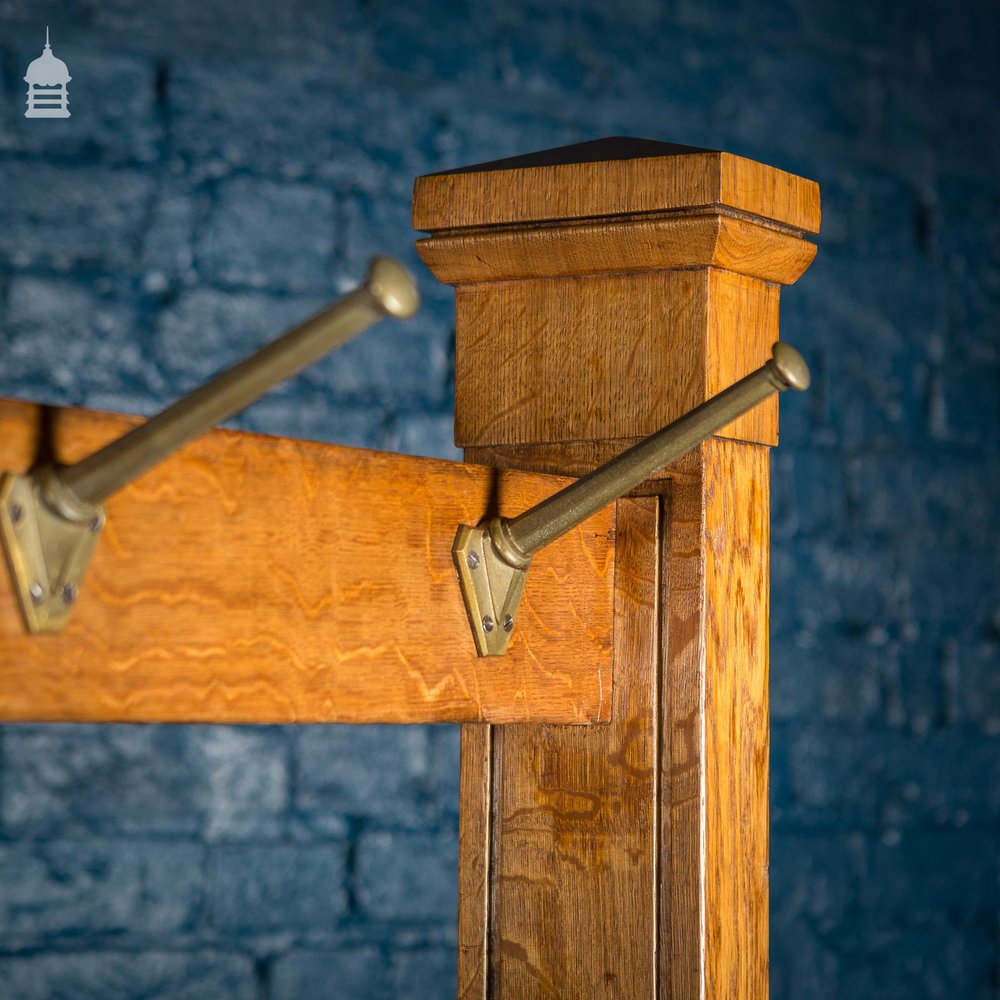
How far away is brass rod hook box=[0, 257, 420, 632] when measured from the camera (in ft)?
1.53

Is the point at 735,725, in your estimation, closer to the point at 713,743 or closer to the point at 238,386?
the point at 713,743

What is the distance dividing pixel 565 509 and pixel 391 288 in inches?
7.8

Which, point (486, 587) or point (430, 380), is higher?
point (430, 380)

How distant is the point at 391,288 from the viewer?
1.52 feet

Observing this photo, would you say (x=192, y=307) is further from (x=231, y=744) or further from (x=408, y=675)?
(x=408, y=675)

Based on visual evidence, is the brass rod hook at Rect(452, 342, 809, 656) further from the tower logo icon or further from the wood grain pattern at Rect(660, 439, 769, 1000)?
the tower logo icon

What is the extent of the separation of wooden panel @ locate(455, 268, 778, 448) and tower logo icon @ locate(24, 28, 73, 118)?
2.69ft

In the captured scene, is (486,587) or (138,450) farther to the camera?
(486,587)

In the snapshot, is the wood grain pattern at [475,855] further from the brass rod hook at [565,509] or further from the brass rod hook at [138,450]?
the brass rod hook at [138,450]

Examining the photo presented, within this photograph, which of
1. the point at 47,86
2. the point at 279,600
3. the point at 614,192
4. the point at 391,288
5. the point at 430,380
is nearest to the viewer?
the point at 391,288

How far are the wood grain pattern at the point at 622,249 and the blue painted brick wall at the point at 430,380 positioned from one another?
785mm

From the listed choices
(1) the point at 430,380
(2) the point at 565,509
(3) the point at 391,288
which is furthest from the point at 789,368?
(1) the point at 430,380

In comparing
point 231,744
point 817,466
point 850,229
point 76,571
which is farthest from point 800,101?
point 76,571

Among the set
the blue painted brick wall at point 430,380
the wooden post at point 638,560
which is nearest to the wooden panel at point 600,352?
the wooden post at point 638,560
